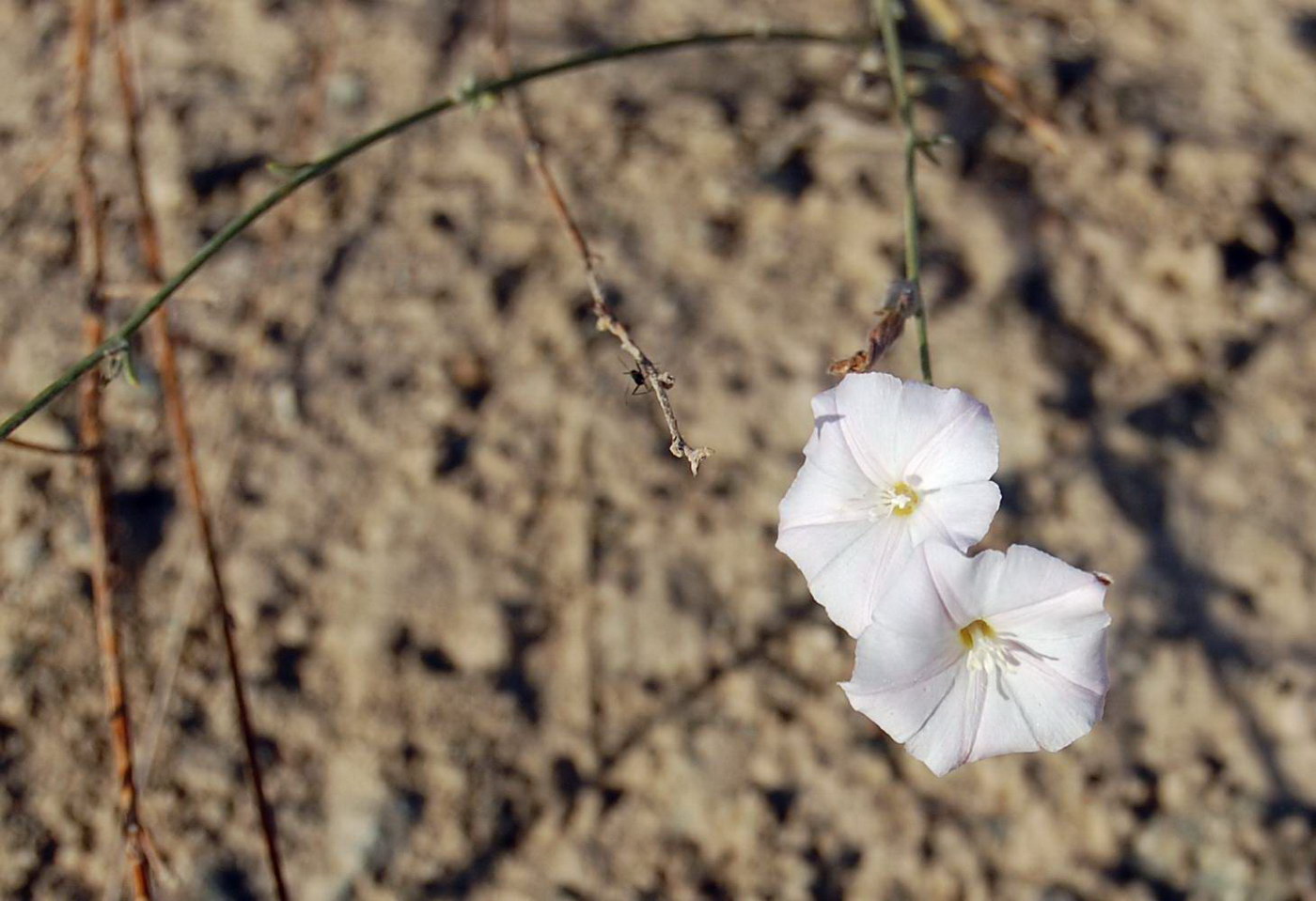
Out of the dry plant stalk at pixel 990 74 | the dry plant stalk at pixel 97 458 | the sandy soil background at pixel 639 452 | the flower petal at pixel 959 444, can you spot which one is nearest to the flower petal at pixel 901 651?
the flower petal at pixel 959 444

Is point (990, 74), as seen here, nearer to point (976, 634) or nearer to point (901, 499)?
point (901, 499)

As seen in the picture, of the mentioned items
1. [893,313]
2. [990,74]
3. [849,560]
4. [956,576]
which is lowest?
[956,576]

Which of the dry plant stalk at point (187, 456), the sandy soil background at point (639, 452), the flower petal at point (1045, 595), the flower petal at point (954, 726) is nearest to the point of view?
the flower petal at point (1045, 595)

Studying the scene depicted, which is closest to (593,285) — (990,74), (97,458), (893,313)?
(893,313)

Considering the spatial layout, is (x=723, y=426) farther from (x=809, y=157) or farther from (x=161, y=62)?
(x=161, y=62)

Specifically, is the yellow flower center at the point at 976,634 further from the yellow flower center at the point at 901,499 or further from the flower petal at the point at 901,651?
the yellow flower center at the point at 901,499

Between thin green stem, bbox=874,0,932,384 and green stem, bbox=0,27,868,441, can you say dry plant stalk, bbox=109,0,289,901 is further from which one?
thin green stem, bbox=874,0,932,384
